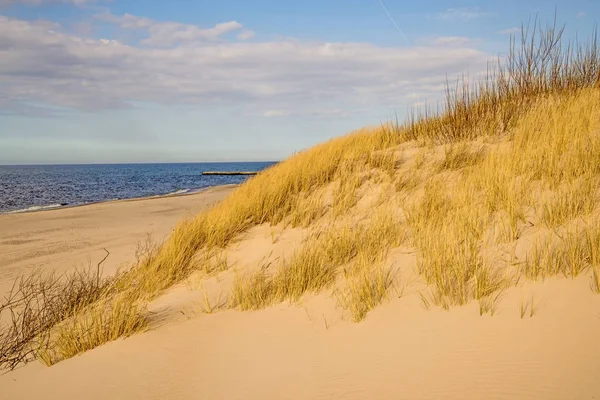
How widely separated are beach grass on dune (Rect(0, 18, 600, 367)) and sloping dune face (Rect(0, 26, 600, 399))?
0.03 m

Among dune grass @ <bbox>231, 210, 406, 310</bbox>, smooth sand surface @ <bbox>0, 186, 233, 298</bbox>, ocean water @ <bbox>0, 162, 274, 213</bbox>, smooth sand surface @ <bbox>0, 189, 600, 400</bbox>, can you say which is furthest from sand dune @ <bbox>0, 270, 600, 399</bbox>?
ocean water @ <bbox>0, 162, 274, 213</bbox>

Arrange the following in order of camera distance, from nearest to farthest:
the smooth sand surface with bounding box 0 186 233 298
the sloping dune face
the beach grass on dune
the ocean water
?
the sloping dune face → the beach grass on dune → the smooth sand surface with bounding box 0 186 233 298 → the ocean water

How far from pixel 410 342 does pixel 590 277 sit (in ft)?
4.95

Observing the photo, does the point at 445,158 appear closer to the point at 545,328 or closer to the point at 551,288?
the point at 551,288

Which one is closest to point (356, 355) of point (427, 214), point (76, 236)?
point (427, 214)

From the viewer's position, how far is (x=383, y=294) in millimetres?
3686

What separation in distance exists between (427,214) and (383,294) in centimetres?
170

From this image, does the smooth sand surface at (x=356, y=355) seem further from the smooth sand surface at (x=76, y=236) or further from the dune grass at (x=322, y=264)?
the smooth sand surface at (x=76, y=236)

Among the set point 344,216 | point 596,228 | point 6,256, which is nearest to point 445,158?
point 344,216

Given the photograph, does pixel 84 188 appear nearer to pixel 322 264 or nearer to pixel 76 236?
pixel 76 236

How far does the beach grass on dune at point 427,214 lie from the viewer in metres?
3.60

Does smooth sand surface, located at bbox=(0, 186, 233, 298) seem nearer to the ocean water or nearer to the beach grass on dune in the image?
the beach grass on dune

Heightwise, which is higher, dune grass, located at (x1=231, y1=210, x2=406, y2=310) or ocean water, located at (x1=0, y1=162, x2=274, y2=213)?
ocean water, located at (x1=0, y1=162, x2=274, y2=213)

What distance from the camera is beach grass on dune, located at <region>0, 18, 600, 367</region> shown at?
3.60 metres
